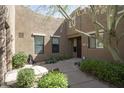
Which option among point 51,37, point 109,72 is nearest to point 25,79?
point 109,72

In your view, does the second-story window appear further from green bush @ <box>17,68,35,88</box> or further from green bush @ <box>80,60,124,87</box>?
green bush @ <box>17,68,35,88</box>

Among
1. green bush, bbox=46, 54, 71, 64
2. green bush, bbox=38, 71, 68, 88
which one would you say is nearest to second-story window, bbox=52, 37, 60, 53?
green bush, bbox=46, 54, 71, 64

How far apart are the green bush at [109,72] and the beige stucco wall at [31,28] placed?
13.6 feet

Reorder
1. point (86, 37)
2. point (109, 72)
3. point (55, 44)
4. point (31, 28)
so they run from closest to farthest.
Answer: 1. point (109, 72)
2. point (86, 37)
3. point (31, 28)
4. point (55, 44)

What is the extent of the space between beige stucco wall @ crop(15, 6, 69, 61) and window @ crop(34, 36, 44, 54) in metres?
0.26

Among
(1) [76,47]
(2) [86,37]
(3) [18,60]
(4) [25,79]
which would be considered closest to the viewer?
(4) [25,79]

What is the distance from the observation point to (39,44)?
41.6ft

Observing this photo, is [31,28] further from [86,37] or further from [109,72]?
[109,72]

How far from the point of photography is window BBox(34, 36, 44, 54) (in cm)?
1235

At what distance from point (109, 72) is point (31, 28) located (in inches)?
273

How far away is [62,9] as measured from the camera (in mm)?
6629
